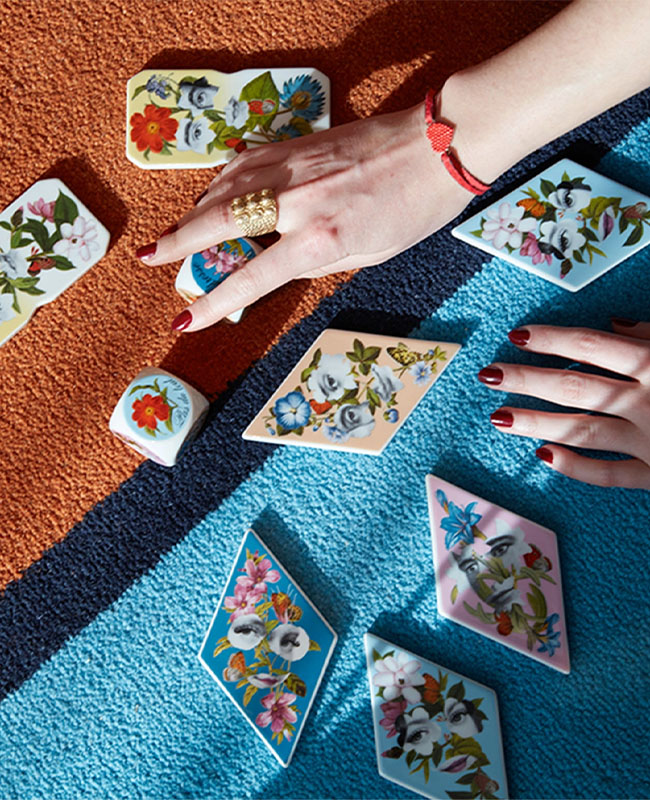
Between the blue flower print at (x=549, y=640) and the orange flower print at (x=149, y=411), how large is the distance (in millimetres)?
494

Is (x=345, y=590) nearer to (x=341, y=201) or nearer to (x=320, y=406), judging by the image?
(x=320, y=406)

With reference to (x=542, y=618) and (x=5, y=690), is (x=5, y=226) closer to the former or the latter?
(x=5, y=690)

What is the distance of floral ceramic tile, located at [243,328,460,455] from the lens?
867mm

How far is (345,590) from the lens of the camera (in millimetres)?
875

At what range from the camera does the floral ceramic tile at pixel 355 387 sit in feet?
2.84

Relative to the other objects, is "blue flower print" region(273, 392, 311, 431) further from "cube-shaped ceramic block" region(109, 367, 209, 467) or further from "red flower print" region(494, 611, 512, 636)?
"red flower print" region(494, 611, 512, 636)

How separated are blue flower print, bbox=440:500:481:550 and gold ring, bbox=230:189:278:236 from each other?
→ 38 cm

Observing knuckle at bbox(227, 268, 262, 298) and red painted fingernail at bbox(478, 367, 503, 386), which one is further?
red painted fingernail at bbox(478, 367, 503, 386)

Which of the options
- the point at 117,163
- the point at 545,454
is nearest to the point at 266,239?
the point at 117,163

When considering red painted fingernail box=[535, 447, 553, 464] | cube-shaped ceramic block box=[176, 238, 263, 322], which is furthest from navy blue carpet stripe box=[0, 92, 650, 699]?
red painted fingernail box=[535, 447, 553, 464]

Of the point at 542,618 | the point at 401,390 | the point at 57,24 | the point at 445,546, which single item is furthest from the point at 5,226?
the point at 542,618

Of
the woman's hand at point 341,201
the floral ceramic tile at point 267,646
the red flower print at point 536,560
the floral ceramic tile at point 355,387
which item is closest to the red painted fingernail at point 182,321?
the woman's hand at point 341,201

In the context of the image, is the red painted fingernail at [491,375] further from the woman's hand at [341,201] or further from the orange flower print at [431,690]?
the orange flower print at [431,690]

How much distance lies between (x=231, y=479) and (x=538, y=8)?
0.68m
